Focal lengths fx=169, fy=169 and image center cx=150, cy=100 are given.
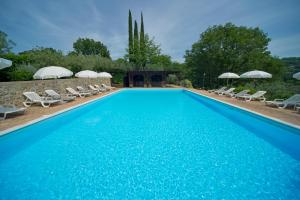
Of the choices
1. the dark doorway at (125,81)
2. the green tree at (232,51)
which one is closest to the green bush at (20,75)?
the dark doorway at (125,81)

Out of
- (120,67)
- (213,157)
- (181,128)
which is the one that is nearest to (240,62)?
(120,67)

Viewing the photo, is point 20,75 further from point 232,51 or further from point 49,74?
point 232,51

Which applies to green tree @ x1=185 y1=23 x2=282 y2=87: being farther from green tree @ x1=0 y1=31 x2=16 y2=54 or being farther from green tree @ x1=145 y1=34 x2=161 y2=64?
green tree @ x1=0 y1=31 x2=16 y2=54

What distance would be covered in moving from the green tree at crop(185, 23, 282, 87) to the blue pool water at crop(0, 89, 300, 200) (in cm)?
2364

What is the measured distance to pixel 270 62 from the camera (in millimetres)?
29109

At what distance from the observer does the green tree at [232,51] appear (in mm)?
27062

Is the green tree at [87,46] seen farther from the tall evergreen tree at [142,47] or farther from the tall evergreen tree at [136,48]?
the tall evergreen tree at [142,47]

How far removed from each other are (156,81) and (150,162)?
2753 centimetres

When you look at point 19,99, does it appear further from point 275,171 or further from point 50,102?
point 275,171

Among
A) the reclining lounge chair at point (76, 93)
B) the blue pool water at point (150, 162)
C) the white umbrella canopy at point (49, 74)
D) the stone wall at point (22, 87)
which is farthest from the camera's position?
the reclining lounge chair at point (76, 93)

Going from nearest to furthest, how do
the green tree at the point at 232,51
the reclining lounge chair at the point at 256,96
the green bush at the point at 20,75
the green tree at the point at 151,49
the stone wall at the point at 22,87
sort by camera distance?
the stone wall at the point at 22,87, the reclining lounge chair at the point at 256,96, the green bush at the point at 20,75, the green tree at the point at 232,51, the green tree at the point at 151,49

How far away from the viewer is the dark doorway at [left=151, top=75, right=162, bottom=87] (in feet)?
101

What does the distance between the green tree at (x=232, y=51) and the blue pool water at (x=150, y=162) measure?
931 inches

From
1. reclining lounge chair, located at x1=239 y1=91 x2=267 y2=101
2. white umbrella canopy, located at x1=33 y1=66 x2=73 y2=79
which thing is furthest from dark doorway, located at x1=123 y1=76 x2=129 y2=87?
reclining lounge chair, located at x1=239 y1=91 x2=267 y2=101
